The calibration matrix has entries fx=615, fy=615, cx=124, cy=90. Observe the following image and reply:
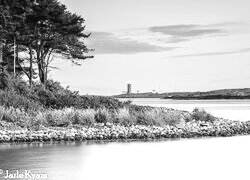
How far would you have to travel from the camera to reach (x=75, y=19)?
178 ft

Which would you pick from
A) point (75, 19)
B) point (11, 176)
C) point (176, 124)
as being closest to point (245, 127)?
point (176, 124)

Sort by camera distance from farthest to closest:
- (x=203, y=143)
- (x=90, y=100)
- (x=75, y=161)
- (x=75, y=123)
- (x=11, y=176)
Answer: (x=90, y=100) → (x=75, y=123) → (x=203, y=143) → (x=75, y=161) → (x=11, y=176)

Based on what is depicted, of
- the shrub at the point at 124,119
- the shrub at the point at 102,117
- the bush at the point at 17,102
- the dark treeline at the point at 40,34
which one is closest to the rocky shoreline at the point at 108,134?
the shrub at the point at 102,117

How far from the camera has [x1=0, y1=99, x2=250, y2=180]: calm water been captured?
631 inches

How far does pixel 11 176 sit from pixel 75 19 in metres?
40.1

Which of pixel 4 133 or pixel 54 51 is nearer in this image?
pixel 4 133

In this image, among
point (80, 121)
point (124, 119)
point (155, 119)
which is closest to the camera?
point (80, 121)

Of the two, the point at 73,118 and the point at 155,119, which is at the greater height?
the point at 73,118

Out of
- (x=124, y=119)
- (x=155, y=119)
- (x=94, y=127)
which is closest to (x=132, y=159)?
(x=94, y=127)

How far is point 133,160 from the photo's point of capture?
19.0 meters

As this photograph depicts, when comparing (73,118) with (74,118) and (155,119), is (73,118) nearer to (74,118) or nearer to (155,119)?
(74,118)

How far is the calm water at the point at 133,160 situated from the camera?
52.6ft

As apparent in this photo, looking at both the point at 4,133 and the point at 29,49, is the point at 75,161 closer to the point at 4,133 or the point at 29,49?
the point at 4,133

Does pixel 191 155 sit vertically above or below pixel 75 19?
below
